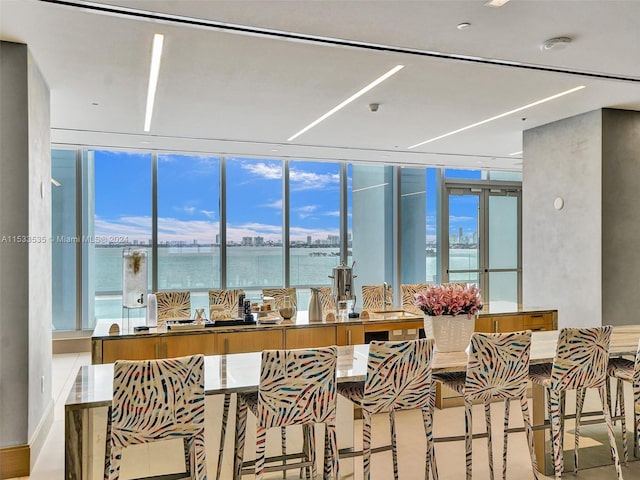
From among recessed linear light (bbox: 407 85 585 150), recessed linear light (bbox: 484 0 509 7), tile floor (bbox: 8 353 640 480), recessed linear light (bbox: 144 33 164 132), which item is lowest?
tile floor (bbox: 8 353 640 480)

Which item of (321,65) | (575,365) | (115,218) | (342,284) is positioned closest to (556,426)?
(575,365)

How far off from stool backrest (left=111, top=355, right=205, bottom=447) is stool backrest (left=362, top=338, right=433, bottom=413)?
88 cm

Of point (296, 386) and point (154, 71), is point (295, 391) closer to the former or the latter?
point (296, 386)

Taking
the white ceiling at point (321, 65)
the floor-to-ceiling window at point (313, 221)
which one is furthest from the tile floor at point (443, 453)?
the floor-to-ceiling window at point (313, 221)

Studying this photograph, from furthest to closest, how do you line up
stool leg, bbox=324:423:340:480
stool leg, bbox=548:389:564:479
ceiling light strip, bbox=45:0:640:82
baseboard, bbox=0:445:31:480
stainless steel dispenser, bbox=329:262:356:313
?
1. stainless steel dispenser, bbox=329:262:356:313
2. baseboard, bbox=0:445:31:480
3. stool leg, bbox=548:389:564:479
4. ceiling light strip, bbox=45:0:640:82
5. stool leg, bbox=324:423:340:480

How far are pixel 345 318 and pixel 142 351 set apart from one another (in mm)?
1749

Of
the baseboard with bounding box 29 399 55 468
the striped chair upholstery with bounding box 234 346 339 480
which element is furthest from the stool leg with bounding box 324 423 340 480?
the baseboard with bounding box 29 399 55 468

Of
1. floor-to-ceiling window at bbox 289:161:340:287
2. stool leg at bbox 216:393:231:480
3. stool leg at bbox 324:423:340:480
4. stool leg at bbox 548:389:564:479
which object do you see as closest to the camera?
stool leg at bbox 324:423:340:480

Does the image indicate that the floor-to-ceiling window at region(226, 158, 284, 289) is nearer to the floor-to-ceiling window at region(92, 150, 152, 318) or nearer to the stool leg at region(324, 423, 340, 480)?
the floor-to-ceiling window at region(92, 150, 152, 318)

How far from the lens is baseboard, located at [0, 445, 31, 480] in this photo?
3.41m

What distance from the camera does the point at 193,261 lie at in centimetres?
792

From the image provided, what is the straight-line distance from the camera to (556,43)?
3.37 meters

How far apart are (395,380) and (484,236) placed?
271 inches

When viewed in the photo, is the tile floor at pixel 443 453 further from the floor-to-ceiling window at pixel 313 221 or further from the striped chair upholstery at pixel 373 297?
the floor-to-ceiling window at pixel 313 221
